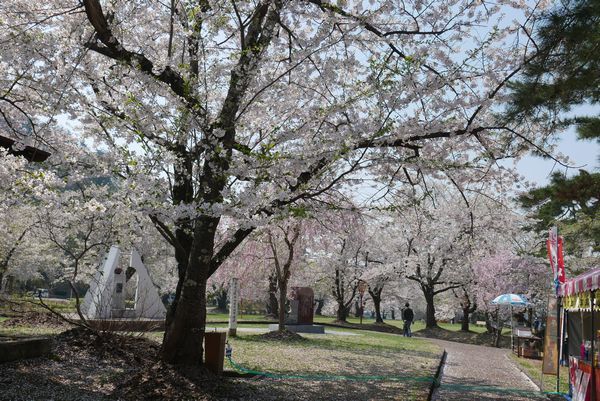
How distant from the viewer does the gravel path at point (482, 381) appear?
27.3ft

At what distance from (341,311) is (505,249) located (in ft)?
40.4

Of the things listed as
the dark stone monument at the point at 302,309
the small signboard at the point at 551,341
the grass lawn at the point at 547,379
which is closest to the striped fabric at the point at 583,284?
the small signboard at the point at 551,341

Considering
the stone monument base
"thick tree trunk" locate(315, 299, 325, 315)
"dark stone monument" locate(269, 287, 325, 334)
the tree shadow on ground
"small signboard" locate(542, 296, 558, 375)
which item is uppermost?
"small signboard" locate(542, 296, 558, 375)

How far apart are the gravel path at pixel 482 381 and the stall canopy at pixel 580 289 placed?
5.68ft

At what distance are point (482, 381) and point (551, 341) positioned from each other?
1582mm

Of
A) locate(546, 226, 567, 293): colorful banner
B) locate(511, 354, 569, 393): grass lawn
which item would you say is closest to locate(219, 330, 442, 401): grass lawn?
locate(511, 354, 569, 393): grass lawn

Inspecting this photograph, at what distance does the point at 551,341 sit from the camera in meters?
9.82

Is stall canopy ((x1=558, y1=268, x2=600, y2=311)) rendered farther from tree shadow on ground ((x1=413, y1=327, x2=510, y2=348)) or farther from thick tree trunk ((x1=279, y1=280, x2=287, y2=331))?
tree shadow on ground ((x1=413, y1=327, x2=510, y2=348))

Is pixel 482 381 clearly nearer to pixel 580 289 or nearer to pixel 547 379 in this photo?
pixel 547 379

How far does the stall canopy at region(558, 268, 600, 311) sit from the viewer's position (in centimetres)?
610

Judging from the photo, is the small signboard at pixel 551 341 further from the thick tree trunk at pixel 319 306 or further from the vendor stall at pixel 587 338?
the thick tree trunk at pixel 319 306

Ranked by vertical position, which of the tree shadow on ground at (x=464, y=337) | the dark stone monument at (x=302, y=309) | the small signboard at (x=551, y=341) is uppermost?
the small signboard at (x=551, y=341)

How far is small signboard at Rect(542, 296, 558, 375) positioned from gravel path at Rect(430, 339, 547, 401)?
49cm

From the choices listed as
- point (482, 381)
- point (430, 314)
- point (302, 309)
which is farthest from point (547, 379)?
point (430, 314)
